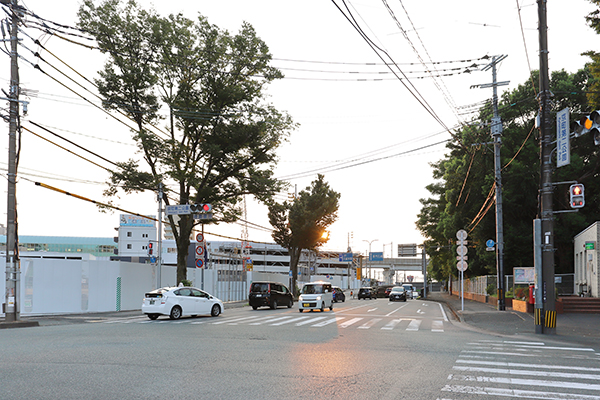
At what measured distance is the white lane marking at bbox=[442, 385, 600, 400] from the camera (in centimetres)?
729

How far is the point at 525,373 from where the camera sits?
9266 mm

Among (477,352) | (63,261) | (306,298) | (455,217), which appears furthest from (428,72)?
(455,217)

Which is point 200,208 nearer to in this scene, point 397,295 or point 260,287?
point 260,287

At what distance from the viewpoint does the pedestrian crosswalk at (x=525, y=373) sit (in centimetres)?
755

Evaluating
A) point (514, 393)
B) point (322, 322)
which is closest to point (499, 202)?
point (322, 322)

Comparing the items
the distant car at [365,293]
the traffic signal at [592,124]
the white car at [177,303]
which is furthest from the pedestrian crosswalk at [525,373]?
the distant car at [365,293]

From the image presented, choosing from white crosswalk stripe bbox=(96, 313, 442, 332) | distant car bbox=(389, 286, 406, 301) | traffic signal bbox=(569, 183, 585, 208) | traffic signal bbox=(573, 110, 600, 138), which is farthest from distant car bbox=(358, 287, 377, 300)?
traffic signal bbox=(573, 110, 600, 138)

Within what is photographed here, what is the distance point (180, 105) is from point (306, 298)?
13495 mm

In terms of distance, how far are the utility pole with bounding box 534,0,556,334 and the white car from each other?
14378mm

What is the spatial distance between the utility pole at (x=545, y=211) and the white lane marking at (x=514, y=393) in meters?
10.6

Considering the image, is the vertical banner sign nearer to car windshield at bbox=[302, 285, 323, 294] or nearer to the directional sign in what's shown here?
car windshield at bbox=[302, 285, 323, 294]

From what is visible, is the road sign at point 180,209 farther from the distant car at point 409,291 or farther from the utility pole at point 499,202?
the distant car at point 409,291

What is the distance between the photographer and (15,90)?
68.8ft

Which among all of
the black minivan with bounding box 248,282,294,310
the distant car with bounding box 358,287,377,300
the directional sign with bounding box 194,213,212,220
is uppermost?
the directional sign with bounding box 194,213,212,220
